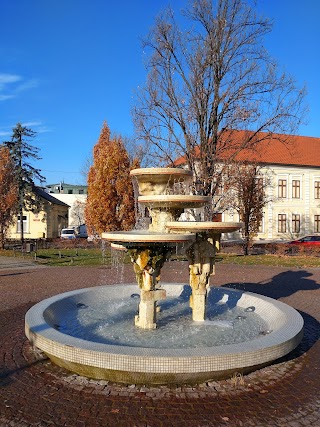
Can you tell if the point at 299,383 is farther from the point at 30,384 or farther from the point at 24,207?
the point at 24,207

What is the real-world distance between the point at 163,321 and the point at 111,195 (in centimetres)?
1890

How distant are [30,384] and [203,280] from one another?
4044 millimetres

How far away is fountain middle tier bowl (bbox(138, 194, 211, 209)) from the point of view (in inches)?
298

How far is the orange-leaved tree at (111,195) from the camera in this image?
26516 mm

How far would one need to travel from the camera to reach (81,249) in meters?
31.3


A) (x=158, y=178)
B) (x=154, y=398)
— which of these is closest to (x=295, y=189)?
(x=158, y=178)

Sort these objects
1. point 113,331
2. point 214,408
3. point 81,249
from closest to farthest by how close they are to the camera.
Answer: point 214,408
point 113,331
point 81,249

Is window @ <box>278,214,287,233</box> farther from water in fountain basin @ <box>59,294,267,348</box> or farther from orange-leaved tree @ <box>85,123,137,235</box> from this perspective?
water in fountain basin @ <box>59,294,267,348</box>

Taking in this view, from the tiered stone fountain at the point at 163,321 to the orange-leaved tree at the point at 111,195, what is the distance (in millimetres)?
16181

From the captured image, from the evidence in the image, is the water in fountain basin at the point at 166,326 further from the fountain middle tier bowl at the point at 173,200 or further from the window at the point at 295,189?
the window at the point at 295,189

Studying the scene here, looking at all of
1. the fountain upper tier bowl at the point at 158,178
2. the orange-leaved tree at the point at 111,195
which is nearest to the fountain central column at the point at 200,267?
the fountain upper tier bowl at the point at 158,178

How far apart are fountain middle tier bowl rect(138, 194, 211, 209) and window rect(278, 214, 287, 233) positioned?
4084cm

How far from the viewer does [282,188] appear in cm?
4734

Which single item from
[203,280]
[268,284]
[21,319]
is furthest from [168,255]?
[268,284]
